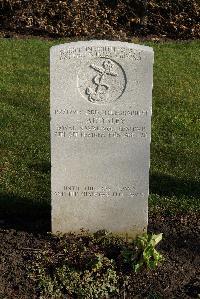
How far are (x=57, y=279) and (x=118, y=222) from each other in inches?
33.5

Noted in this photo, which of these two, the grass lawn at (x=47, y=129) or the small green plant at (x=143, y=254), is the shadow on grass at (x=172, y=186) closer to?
the grass lawn at (x=47, y=129)

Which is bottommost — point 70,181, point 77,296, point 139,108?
point 77,296

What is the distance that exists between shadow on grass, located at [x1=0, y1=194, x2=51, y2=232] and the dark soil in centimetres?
4

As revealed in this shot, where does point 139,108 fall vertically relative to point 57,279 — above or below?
above

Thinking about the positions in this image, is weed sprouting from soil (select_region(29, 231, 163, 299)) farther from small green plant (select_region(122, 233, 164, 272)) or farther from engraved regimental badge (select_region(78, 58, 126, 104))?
engraved regimental badge (select_region(78, 58, 126, 104))

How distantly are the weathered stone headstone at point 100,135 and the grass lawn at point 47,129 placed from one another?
81cm

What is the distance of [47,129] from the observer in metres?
8.24

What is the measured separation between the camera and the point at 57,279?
5.09 m

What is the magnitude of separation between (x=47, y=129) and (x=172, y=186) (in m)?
2.06

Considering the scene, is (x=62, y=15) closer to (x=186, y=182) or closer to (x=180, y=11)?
(x=180, y=11)

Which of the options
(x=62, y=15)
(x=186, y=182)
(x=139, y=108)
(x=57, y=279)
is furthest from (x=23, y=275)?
(x=62, y=15)

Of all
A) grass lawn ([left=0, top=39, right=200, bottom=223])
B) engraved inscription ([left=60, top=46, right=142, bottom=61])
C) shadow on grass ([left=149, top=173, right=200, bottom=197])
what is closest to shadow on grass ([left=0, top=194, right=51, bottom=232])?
grass lawn ([left=0, top=39, right=200, bottom=223])

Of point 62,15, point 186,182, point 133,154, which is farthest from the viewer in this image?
point 62,15

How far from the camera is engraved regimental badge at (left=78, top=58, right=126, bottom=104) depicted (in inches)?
203
